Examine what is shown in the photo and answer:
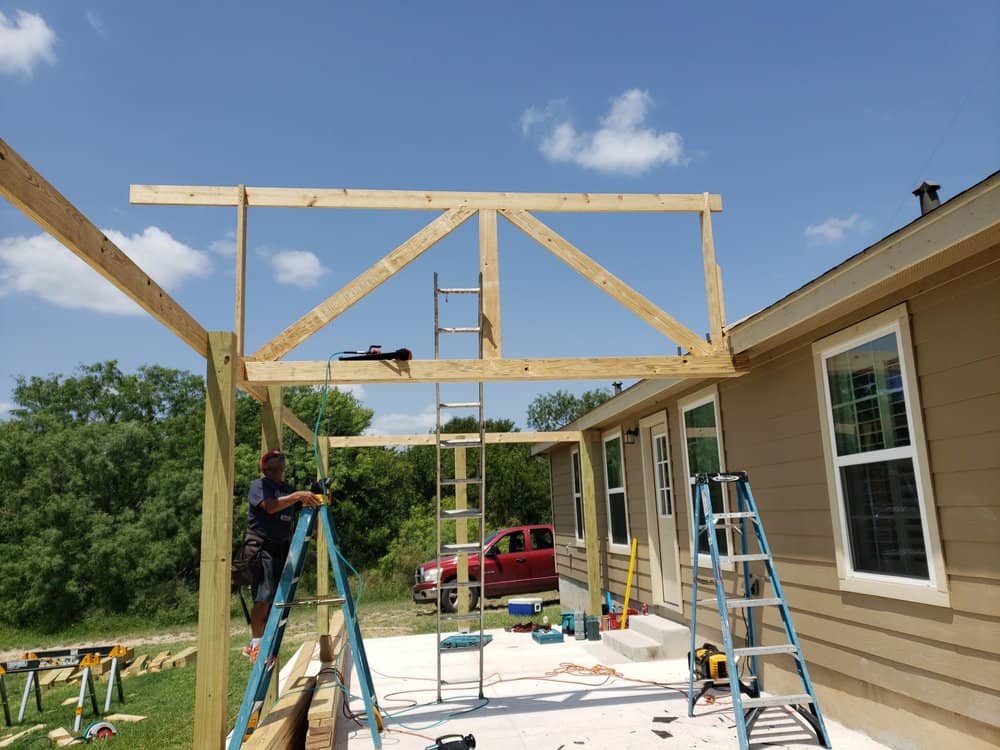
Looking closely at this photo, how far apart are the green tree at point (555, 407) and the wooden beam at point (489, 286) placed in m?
37.0

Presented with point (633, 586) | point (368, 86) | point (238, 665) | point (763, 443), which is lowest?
point (238, 665)

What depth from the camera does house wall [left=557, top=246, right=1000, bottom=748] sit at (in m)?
3.13

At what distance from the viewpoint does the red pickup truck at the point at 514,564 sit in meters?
12.6

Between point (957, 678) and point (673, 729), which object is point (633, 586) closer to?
point (673, 729)

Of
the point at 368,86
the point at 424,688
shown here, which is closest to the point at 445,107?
the point at 368,86

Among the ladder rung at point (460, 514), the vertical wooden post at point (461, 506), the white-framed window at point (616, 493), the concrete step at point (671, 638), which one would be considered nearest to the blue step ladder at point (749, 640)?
the concrete step at point (671, 638)

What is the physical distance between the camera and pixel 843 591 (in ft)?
13.8

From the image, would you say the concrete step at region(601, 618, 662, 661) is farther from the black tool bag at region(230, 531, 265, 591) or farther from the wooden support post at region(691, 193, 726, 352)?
the black tool bag at region(230, 531, 265, 591)

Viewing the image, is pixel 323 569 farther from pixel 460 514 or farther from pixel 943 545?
pixel 943 545

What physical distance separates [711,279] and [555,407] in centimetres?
3803

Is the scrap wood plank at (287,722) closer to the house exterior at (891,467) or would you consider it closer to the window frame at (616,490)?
the house exterior at (891,467)

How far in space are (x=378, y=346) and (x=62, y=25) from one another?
6086 mm

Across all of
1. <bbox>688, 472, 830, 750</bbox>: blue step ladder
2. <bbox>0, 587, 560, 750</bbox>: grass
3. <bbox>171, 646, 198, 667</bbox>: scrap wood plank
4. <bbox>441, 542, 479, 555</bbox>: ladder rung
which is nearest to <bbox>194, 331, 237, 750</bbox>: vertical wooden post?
<bbox>0, 587, 560, 750</bbox>: grass

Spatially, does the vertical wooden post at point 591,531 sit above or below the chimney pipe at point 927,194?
below
